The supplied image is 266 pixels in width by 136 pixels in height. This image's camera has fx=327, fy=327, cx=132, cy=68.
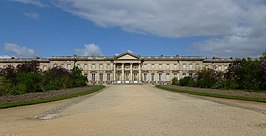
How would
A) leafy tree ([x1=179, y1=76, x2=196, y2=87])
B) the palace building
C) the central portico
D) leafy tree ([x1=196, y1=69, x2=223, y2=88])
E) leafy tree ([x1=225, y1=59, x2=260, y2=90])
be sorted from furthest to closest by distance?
the palace building, the central portico, leafy tree ([x1=179, y1=76, x2=196, y2=87]), leafy tree ([x1=196, y1=69, x2=223, y2=88]), leafy tree ([x1=225, y1=59, x2=260, y2=90])

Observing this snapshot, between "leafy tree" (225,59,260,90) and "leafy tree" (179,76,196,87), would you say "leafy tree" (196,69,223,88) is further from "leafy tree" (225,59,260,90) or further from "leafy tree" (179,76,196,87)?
"leafy tree" (225,59,260,90)

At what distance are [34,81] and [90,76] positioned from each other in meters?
69.5

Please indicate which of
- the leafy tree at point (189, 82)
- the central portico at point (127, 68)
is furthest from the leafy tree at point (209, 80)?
the central portico at point (127, 68)

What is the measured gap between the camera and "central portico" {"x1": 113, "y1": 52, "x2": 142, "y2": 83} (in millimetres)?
95812

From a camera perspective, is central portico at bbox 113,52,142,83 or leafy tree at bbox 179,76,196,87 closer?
leafy tree at bbox 179,76,196,87

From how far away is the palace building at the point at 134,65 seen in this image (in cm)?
9669

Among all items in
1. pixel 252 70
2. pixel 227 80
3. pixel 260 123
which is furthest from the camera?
pixel 227 80

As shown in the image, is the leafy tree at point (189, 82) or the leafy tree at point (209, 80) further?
the leafy tree at point (189, 82)

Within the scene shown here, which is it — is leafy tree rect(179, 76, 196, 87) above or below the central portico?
below

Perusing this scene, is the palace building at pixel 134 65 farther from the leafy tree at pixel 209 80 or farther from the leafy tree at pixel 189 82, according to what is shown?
the leafy tree at pixel 209 80

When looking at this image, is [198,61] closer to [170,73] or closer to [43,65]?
[170,73]

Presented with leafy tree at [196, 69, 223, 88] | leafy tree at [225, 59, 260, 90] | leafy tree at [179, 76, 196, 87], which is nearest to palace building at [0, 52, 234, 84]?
leafy tree at [179, 76, 196, 87]

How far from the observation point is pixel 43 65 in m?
97.8

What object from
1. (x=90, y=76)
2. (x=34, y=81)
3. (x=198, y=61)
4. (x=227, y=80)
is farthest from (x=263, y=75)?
(x=90, y=76)
